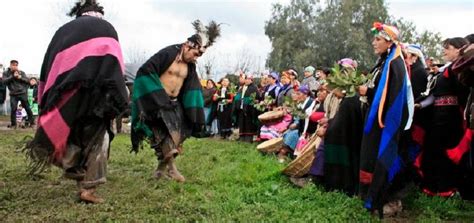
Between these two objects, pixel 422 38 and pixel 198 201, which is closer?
pixel 198 201

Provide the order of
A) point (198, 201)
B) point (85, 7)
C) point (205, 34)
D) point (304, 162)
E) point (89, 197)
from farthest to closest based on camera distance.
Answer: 1. point (205, 34)
2. point (304, 162)
3. point (85, 7)
4. point (198, 201)
5. point (89, 197)

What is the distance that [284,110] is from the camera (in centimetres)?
1064

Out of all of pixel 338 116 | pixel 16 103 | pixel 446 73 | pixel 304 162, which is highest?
pixel 446 73

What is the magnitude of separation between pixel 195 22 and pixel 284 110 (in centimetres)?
377

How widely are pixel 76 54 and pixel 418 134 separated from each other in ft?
11.3

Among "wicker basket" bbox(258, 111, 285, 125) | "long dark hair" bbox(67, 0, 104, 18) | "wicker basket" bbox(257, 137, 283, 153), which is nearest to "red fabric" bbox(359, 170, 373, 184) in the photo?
"long dark hair" bbox(67, 0, 104, 18)

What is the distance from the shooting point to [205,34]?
730 cm

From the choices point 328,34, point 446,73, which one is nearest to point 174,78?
point 446,73

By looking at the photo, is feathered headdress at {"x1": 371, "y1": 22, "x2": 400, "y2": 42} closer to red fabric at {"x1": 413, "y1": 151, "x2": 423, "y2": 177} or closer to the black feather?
red fabric at {"x1": 413, "y1": 151, "x2": 423, "y2": 177}

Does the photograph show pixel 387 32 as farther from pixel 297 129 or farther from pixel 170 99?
pixel 297 129

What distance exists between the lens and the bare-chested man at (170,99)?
6883mm

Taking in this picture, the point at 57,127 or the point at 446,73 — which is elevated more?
the point at 446,73

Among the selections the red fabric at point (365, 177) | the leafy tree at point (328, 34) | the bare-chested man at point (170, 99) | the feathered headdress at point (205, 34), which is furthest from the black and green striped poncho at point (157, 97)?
the leafy tree at point (328, 34)

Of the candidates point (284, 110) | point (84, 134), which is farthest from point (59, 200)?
point (284, 110)
